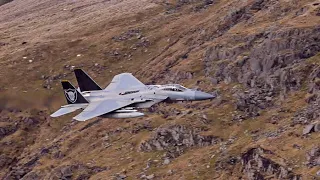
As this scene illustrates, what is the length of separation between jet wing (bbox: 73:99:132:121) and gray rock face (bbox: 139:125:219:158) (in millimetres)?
8381

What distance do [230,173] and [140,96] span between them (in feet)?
53.0

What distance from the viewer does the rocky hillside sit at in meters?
65.9

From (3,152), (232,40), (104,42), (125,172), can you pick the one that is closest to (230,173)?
(125,172)

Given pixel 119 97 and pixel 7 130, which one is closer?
pixel 119 97

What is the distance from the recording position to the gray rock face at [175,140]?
2822 inches

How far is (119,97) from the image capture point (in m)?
70.8

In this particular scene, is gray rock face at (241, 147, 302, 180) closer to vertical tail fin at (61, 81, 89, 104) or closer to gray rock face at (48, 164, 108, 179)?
gray rock face at (48, 164, 108, 179)

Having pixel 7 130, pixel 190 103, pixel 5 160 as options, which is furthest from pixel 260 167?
pixel 7 130

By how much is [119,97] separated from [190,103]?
1495 centimetres

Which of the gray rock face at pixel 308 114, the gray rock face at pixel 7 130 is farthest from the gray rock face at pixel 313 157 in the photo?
the gray rock face at pixel 7 130

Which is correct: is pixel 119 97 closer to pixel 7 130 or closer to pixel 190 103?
pixel 190 103

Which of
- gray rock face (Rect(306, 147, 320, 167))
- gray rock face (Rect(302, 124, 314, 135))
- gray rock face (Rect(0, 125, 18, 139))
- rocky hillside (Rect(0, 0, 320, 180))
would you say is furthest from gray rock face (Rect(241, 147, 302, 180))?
gray rock face (Rect(0, 125, 18, 139))

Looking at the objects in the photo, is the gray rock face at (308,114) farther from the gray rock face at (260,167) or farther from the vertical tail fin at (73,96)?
the vertical tail fin at (73,96)

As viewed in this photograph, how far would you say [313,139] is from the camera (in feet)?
203
